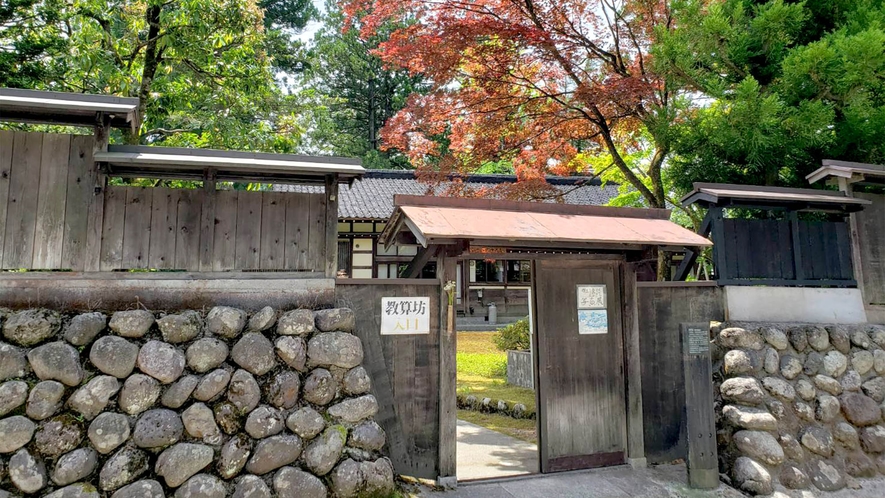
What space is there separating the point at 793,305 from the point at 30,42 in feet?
40.9

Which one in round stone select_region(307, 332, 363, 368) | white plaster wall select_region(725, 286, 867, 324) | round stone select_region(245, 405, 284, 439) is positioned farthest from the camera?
white plaster wall select_region(725, 286, 867, 324)

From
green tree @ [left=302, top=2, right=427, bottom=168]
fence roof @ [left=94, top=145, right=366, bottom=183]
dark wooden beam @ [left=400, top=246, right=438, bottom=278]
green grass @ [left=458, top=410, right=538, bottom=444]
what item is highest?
green tree @ [left=302, top=2, right=427, bottom=168]

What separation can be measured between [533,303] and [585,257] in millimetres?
904

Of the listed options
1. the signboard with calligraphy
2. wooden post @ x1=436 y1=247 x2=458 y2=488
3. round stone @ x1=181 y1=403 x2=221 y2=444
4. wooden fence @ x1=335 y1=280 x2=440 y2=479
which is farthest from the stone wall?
round stone @ x1=181 y1=403 x2=221 y2=444

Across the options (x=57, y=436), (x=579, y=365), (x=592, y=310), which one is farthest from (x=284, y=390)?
(x=592, y=310)

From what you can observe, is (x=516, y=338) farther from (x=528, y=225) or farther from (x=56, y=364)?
(x=56, y=364)

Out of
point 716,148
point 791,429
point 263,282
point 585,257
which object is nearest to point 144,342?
point 263,282

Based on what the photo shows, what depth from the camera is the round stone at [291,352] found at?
15.2 ft

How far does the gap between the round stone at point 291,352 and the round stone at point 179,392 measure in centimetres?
75

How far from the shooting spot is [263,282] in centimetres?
499

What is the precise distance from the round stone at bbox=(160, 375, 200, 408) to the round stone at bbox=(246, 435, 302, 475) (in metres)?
0.77

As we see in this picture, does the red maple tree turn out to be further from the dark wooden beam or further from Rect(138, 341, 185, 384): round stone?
Rect(138, 341, 185, 384): round stone

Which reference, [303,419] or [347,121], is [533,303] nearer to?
[303,419]

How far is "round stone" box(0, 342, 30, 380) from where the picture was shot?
13.1ft
